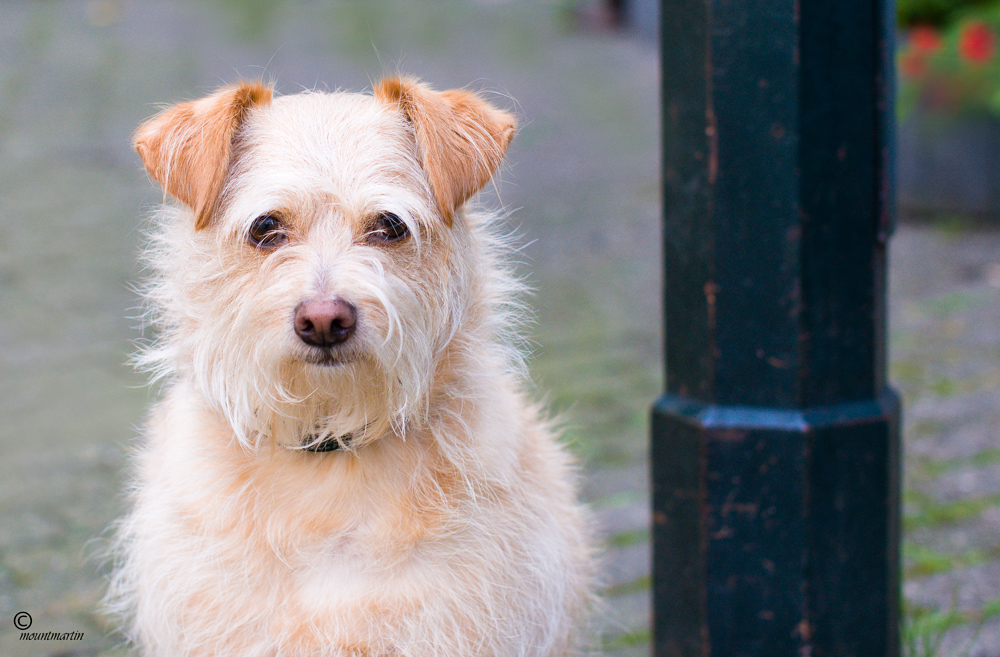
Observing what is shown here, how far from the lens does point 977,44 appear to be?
294 inches

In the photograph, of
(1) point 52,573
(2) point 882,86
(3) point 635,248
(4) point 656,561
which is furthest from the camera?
(3) point 635,248

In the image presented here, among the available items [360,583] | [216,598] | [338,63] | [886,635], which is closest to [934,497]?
[886,635]

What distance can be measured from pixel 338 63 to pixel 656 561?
36.6ft

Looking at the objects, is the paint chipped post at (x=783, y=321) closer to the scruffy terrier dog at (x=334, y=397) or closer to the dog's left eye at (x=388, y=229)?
the scruffy terrier dog at (x=334, y=397)

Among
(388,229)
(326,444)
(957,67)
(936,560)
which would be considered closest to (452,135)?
(388,229)

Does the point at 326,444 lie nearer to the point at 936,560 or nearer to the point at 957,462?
the point at 936,560

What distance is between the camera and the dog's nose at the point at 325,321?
189 cm

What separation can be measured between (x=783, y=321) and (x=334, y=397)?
107 centimetres

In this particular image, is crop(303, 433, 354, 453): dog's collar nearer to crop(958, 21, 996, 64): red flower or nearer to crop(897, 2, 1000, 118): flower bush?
crop(897, 2, 1000, 118): flower bush

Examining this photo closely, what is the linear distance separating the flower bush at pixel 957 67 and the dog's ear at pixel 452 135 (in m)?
6.27

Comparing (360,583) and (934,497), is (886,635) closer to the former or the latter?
(360,583)

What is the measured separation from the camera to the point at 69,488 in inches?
160

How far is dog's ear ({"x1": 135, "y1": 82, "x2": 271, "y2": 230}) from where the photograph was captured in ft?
6.87

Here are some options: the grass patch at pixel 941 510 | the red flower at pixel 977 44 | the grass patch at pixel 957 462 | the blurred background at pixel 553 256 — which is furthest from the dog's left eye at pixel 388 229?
the red flower at pixel 977 44
